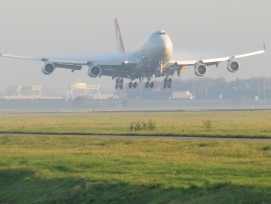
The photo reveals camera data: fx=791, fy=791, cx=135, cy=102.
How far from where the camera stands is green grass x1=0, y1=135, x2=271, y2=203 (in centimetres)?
3322

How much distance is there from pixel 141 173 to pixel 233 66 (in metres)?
91.6

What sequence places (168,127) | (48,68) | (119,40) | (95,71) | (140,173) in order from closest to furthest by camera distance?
1. (140,173)
2. (168,127)
3. (48,68)
4. (95,71)
5. (119,40)

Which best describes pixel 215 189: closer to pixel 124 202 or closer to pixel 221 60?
pixel 124 202

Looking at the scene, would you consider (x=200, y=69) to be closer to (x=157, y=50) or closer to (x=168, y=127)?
(x=157, y=50)

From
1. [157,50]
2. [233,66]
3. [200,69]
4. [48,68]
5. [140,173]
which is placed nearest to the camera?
[140,173]

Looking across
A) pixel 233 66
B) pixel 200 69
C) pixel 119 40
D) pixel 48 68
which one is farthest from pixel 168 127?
pixel 119 40

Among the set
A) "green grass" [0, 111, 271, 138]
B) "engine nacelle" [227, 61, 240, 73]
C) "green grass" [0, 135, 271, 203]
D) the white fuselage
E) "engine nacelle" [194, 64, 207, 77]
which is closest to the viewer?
"green grass" [0, 135, 271, 203]

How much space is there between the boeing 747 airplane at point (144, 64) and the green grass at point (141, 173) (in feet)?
200

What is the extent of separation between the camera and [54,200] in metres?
36.8

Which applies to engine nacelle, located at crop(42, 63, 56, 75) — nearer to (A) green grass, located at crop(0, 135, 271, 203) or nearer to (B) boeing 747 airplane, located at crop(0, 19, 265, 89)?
(B) boeing 747 airplane, located at crop(0, 19, 265, 89)

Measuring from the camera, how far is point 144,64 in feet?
396

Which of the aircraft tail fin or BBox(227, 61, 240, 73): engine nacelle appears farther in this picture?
the aircraft tail fin

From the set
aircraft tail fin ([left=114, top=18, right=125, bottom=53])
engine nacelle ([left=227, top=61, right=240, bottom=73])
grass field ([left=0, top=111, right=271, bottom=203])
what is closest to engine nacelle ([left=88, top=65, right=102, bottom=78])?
engine nacelle ([left=227, top=61, right=240, bottom=73])

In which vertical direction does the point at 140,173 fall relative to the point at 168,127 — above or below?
below
